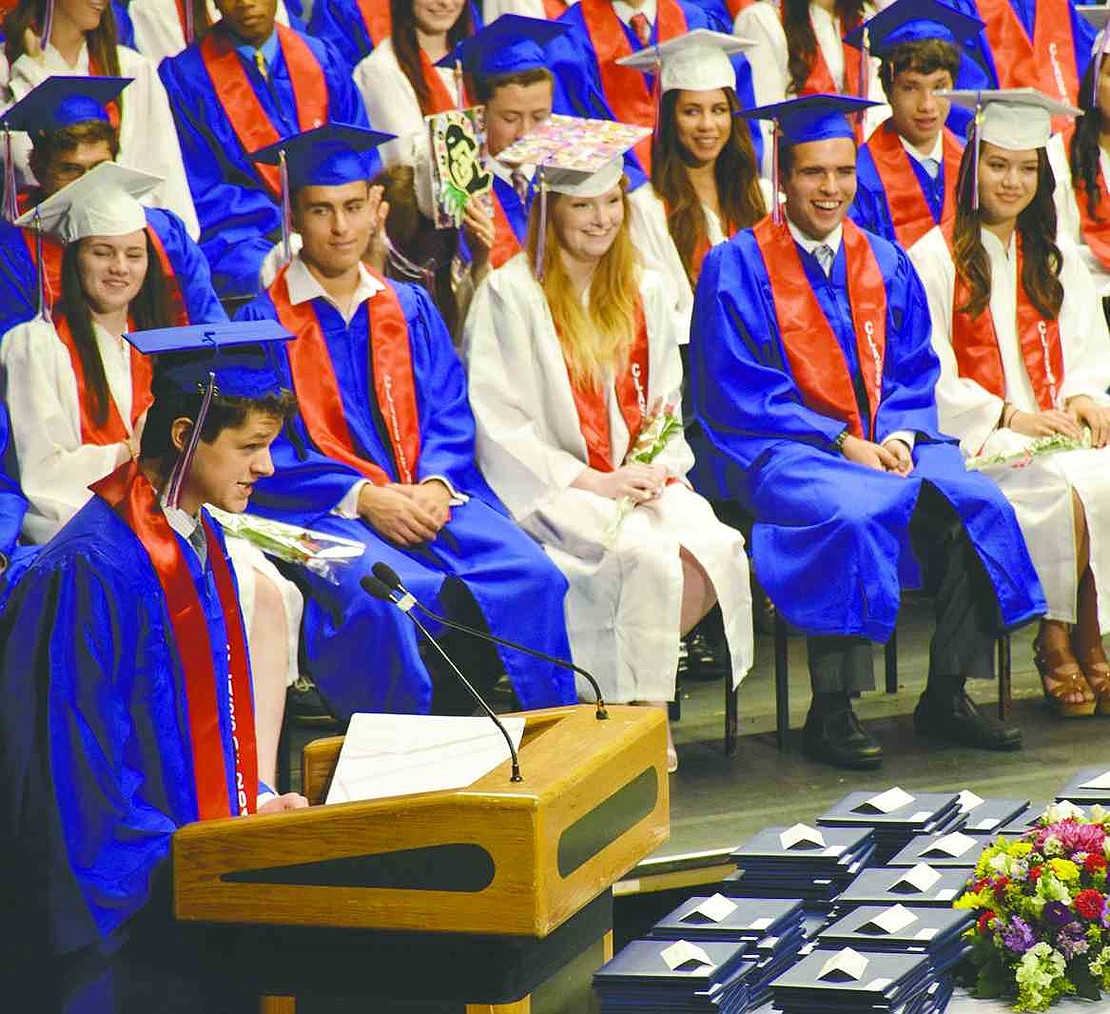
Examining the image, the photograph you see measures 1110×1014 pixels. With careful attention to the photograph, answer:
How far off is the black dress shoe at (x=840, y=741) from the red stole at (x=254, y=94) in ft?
7.29

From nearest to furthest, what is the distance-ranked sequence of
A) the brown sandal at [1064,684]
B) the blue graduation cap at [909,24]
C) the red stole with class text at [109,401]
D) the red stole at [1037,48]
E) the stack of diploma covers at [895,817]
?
1. the stack of diploma covers at [895,817]
2. the red stole with class text at [109,401]
3. the brown sandal at [1064,684]
4. the blue graduation cap at [909,24]
5. the red stole at [1037,48]

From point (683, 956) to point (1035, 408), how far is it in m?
3.25

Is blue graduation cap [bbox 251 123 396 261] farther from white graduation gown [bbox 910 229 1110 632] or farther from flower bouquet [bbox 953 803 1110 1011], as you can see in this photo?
flower bouquet [bbox 953 803 1110 1011]

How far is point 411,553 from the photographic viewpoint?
5.13 metres

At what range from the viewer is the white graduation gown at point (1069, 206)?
6984 mm

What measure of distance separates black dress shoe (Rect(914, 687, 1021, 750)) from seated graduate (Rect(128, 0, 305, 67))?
2.84 m

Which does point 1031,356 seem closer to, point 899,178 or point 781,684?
point 899,178

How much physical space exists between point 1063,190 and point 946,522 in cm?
193

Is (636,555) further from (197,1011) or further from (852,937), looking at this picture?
(197,1011)

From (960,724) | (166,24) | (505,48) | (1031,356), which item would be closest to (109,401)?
(505,48)

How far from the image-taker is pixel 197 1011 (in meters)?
3.25

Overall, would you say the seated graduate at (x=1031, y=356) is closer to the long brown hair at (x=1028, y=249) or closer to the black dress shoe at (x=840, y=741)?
the long brown hair at (x=1028, y=249)

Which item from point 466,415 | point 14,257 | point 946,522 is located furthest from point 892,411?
point 14,257

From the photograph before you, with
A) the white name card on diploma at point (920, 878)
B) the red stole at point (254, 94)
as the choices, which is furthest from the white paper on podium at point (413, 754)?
the red stole at point (254, 94)
